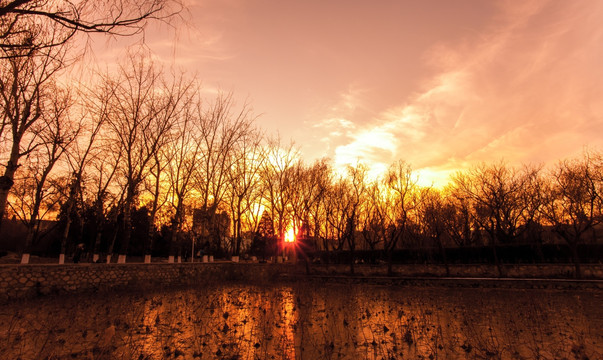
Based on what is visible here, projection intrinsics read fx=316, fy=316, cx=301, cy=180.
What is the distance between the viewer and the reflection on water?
5750mm

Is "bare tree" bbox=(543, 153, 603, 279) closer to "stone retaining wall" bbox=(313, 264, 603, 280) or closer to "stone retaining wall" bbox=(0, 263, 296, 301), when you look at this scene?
"stone retaining wall" bbox=(313, 264, 603, 280)

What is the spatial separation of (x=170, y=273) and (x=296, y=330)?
13803 millimetres

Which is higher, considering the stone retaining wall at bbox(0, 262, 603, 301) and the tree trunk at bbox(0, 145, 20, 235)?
the tree trunk at bbox(0, 145, 20, 235)

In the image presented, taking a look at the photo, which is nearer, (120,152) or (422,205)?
(120,152)

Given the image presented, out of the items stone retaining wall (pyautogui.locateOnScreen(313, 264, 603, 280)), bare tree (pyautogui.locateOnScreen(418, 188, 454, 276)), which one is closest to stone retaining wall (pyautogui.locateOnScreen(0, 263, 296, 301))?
stone retaining wall (pyautogui.locateOnScreen(313, 264, 603, 280))

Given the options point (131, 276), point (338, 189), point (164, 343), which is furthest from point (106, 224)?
point (164, 343)

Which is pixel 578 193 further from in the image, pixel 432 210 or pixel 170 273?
pixel 170 273

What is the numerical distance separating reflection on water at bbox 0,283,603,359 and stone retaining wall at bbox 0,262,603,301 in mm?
1906

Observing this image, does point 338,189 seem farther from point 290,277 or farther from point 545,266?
point 545,266

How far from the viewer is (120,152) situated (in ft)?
68.2

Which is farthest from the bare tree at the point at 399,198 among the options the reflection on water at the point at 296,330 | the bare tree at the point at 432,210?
the reflection on water at the point at 296,330

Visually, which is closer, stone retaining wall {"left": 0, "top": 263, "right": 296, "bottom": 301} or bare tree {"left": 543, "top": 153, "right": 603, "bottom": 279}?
stone retaining wall {"left": 0, "top": 263, "right": 296, "bottom": 301}

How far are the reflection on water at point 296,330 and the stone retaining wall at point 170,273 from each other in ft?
6.25

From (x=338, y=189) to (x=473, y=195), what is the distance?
549 inches
